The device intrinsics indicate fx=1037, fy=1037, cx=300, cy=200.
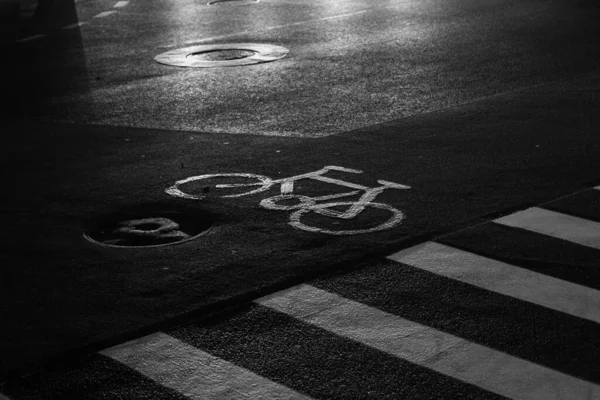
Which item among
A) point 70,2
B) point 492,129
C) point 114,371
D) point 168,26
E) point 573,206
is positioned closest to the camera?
point 114,371

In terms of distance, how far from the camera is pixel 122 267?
266 inches

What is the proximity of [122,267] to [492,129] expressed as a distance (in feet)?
14.8

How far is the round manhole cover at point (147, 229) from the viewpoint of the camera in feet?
23.9

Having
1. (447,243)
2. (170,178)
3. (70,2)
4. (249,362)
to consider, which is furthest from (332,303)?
(70,2)

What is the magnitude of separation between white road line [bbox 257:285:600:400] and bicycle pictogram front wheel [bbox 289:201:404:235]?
105cm

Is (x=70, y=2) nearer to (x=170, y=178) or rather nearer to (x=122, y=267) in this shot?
(x=170, y=178)

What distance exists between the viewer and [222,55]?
14.6 meters

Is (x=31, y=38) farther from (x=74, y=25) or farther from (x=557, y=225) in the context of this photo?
(x=557, y=225)

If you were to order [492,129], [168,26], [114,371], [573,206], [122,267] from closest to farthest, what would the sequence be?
[114,371], [122,267], [573,206], [492,129], [168,26]

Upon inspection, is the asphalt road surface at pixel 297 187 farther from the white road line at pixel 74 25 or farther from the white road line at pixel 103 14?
the white road line at pixel 103 14

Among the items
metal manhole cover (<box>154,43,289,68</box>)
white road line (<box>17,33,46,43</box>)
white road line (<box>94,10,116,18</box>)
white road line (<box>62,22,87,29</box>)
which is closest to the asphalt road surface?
metal manhole cover (<box>154,43,289,68</box>)

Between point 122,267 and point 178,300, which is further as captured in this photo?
point 122,267

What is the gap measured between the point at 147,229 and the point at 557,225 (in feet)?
9.55

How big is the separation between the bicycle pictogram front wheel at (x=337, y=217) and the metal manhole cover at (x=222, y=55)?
6.41 m
